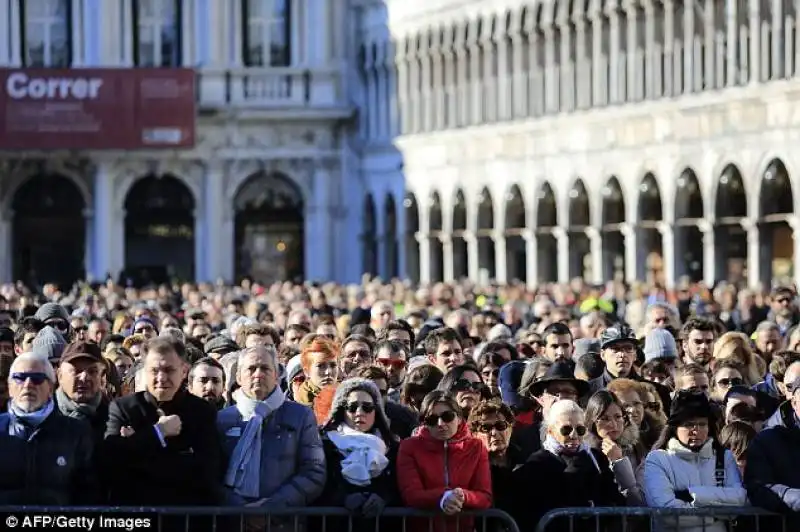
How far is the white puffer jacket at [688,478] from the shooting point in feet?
41.3

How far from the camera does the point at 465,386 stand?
47.1 ft

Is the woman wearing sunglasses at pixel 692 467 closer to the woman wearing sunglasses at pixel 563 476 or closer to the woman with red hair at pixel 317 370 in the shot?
the woman wearing sunglasses at pixel 563 476

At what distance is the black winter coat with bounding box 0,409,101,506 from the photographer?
12.0m

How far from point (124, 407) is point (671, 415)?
2.91 meters

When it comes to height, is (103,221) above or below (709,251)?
above

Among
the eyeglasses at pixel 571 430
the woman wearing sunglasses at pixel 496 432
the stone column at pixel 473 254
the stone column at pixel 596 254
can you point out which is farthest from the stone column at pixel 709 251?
the eyeglasses at pixel 571 430

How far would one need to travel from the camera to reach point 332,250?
64062 millimetres

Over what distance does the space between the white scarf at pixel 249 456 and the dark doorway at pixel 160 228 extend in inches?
2021

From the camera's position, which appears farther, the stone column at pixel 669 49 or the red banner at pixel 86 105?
the red banner at pixel 86 105

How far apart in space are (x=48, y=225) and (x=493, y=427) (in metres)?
51.6

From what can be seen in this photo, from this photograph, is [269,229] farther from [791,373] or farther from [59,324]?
[791,373]


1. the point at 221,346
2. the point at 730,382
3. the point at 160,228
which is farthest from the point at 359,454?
the point at 160,228

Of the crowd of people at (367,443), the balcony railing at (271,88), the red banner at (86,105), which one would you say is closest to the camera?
the crowd of people at (367,443)

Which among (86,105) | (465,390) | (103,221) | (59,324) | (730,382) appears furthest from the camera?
(103,221)
